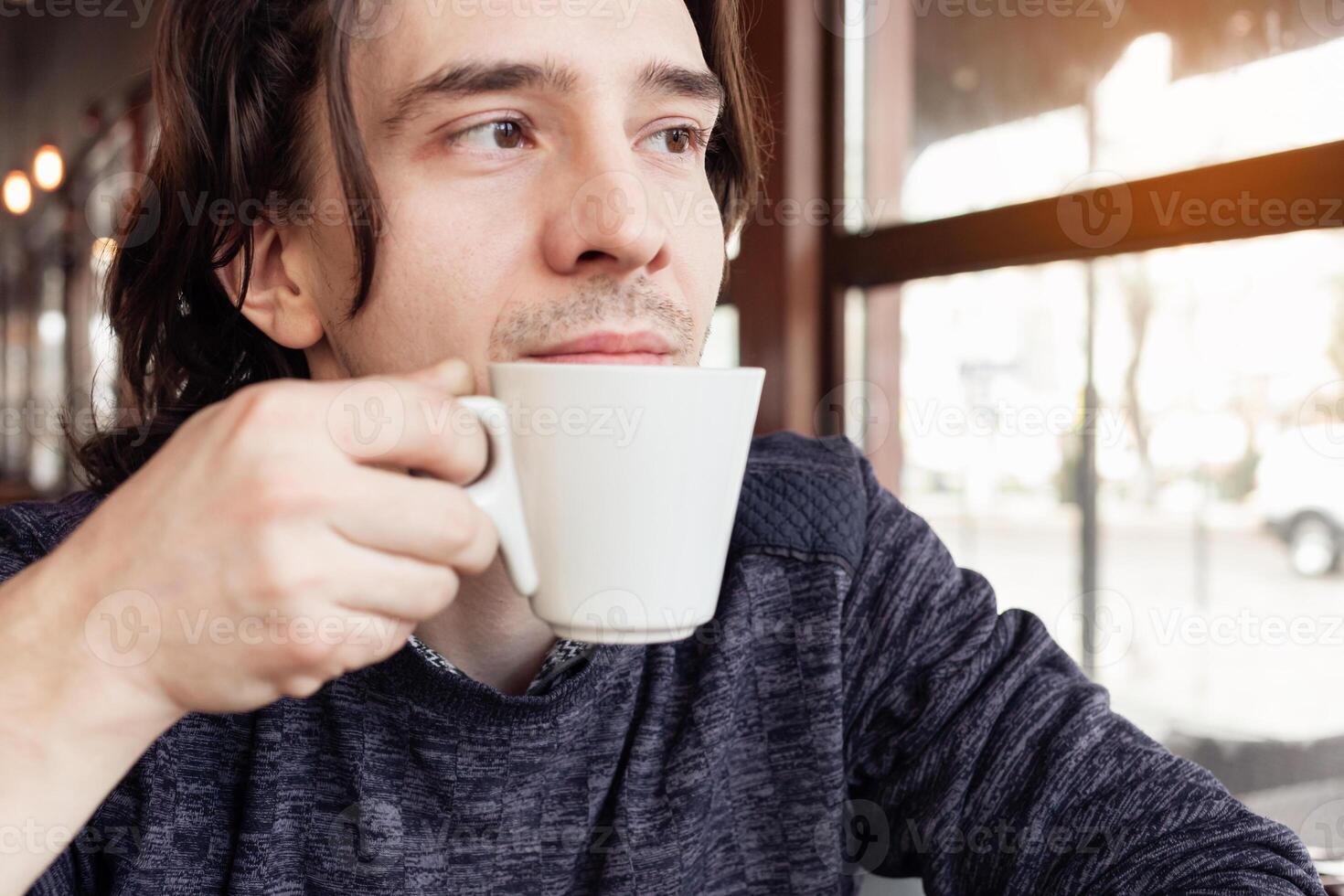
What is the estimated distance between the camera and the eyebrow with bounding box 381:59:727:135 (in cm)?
91

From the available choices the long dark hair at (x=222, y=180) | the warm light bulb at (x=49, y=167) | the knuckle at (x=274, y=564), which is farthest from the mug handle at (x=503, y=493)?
the warm light bulb at (x=49, y=167)

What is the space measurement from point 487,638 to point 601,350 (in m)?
0.35

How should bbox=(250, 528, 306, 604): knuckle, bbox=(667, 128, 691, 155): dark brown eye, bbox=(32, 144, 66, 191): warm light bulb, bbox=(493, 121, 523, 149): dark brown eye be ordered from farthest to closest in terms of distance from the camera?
bbox=(32, 144, 66, 191): warm light bulb
bbox=(667, 128, 691, 155): dark brown eye
bbox=(493, 121, 523, 149): dark brown eye
bbox=(250, 528, 306, 604): knuckle

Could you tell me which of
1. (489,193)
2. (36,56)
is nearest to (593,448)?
(489,193)

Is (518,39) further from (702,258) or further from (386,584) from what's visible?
(386,584)

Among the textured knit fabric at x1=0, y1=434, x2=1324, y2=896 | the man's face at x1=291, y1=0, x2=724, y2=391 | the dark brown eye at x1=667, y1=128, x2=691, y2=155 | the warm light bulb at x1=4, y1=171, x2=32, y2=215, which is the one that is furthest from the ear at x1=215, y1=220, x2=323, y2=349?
the warm light bulb at x1=4, y1=171, x2=32, y2=215

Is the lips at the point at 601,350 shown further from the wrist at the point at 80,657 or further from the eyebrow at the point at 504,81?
the wrist at the point at 80,657

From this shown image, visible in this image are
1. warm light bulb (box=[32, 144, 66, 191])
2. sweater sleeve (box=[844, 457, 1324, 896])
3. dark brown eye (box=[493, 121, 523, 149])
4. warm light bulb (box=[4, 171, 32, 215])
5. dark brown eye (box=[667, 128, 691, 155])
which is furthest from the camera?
warm light bulb (box=[4, 171, 32, 215])

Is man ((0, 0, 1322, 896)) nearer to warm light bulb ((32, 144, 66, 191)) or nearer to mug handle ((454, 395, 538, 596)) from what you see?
mug handle ((454, 395, 538, 596))

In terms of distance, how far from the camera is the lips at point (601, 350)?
0.84 metres

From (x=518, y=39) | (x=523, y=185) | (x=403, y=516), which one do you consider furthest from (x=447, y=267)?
(x=403, y=516)

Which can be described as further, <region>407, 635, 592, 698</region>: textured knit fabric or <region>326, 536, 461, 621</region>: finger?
<region>407, 635, 592, 698</region>: textured knit fabric

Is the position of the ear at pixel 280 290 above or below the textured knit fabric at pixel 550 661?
above

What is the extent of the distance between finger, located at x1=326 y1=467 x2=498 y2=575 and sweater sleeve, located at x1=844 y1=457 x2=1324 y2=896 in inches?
24.5
